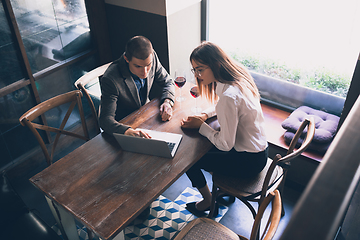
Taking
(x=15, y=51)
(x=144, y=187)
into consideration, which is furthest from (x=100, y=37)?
(x=144, y=187)

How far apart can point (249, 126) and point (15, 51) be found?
1.98 m

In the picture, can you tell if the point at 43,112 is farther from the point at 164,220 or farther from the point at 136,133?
the point at 164,220

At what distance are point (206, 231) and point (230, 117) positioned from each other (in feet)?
2.10

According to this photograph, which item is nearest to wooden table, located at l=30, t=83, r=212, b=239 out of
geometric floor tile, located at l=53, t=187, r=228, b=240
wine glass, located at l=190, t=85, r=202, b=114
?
wine glass, located at l=190, t=85, r=202, b=114

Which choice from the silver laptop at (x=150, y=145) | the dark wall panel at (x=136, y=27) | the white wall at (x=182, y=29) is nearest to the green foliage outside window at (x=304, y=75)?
the white wall at (x=182, y=29)

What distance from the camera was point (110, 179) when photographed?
162 cm

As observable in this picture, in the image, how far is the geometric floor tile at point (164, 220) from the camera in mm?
2246

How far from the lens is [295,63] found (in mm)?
2701

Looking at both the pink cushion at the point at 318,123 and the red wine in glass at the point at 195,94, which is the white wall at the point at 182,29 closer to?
the red wine in glass at the point at 195,94

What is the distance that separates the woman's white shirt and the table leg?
913mm

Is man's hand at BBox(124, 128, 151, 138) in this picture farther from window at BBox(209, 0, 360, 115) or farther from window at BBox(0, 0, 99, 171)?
window at BBox(209, 0, 360, 115)

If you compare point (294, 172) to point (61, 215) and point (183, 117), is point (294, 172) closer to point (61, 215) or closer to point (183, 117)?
point (183, 117)

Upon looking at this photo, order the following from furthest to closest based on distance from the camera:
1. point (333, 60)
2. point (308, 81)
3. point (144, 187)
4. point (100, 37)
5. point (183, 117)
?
1. point (100, 37)
2. point (308, 81)
3. point (333, 60)
4. point (183, 117)
5. point (144, 187)

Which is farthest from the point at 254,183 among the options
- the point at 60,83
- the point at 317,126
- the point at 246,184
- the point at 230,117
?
the point at 60,83
